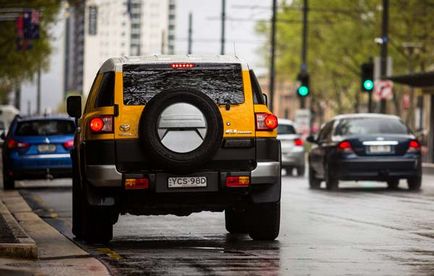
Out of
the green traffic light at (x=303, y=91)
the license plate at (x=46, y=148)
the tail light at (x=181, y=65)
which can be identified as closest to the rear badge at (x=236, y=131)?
the tail light at (x=181, y=65)

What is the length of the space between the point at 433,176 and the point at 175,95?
2510 cm

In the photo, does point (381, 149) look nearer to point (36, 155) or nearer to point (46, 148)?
point (46, 148)

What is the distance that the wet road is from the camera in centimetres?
1245

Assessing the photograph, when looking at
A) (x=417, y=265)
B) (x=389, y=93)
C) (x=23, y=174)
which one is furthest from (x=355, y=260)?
(x=389, y=93)

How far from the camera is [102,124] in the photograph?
570 inches

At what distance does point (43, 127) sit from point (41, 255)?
16.7m

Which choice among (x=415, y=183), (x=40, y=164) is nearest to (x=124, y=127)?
(x=40, y=164)

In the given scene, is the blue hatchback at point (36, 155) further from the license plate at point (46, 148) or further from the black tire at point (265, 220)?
the black tire at point (265, 220)

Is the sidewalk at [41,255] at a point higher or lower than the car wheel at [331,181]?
higher

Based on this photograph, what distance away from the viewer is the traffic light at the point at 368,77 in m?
43.5

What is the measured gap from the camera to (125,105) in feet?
47.5

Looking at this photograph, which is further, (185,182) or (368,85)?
(368,85)

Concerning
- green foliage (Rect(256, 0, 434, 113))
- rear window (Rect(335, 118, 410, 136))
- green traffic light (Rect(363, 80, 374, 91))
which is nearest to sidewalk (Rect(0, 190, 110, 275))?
rear window (Rect(335, 118, 410, 136))

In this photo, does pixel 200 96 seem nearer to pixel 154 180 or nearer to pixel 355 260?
pixel 154 180
